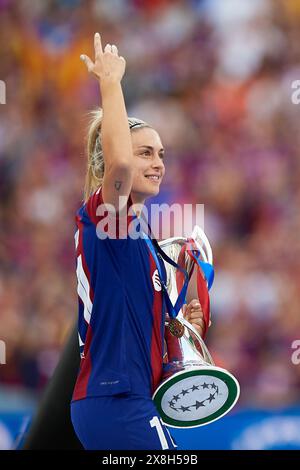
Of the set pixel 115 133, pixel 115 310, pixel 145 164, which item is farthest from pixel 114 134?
pixel 115 310

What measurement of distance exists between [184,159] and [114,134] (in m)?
4.83

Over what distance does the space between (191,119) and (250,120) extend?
56cm

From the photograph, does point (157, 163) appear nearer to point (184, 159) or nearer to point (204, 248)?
point (204, 248)

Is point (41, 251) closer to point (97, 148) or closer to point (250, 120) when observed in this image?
point (250, 120)

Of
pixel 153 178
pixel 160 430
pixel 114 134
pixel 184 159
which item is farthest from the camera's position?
pixel 184 159

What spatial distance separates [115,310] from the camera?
2697 mm

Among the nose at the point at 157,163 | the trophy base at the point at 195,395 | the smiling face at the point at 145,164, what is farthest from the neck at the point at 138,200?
the trophy base at the point at 195,395

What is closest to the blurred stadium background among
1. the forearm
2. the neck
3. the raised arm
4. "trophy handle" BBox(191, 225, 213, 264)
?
"trophy handle" BBox(191, 225, 213, 264)

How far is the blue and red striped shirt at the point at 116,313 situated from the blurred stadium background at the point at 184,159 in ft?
10.7

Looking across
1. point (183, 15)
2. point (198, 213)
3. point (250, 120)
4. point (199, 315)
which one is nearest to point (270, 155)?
point (250, 120)

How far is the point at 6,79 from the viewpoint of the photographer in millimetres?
8031

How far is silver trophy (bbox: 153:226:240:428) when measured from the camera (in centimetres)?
277

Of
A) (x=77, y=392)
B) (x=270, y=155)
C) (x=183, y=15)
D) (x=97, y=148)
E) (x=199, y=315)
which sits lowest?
(x=77, y=392)

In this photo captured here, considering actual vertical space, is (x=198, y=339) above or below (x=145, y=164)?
below
